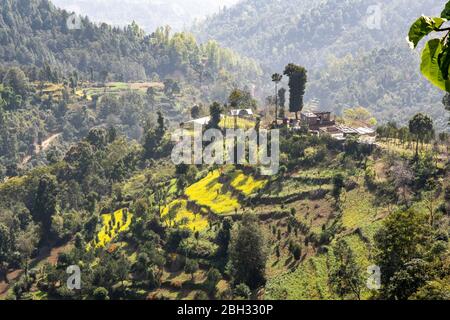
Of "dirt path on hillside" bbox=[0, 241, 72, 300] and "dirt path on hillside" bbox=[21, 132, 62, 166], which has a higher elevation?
"dirt path on hillside" bbox=[21, 132, 62, 166]

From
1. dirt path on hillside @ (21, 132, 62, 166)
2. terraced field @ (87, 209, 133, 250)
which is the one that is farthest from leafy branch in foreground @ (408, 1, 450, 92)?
dirt path on hillside @ (21, 132, 62, 166)

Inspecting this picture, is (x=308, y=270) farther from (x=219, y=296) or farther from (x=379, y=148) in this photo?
(x=379, y=148)

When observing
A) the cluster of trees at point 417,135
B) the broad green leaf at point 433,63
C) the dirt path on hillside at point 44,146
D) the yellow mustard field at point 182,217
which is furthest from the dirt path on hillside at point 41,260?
the dirt path on hillside at point 44,146

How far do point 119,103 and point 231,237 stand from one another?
108909mm

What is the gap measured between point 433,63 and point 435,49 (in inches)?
4.3

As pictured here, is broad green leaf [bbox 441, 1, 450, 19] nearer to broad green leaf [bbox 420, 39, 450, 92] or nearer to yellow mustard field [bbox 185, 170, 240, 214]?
broad green leaf [bbox 420, 39, 450, 92]

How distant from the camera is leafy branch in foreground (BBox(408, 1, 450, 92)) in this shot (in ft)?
13.8

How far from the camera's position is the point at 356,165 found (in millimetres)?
60156

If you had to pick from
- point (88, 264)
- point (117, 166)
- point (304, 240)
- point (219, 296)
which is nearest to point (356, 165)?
point (304, 240)

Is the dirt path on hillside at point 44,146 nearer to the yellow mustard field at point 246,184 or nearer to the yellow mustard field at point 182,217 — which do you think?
the yellow mustard field at point 182,217

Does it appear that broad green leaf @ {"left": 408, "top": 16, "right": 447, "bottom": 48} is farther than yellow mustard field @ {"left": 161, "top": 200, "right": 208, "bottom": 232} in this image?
No

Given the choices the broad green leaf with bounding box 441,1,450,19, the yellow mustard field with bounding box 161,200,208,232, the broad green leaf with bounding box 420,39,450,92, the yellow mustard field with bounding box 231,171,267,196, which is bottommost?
the yellow mustard field with bounding box 161,200,208,232

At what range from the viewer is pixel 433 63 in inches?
169

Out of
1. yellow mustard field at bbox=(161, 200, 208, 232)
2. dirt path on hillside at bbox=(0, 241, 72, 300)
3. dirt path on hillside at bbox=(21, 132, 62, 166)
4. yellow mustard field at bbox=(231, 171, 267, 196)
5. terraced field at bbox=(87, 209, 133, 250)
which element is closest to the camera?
yellow mustard field at bbox=(161, 200, 208, 232)
